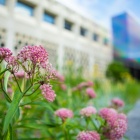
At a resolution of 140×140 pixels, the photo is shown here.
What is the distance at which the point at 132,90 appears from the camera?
5.53m

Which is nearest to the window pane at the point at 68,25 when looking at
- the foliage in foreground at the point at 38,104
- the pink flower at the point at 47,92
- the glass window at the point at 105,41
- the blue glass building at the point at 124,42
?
the blue glass building at the point at 124,42

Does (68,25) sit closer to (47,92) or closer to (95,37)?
(95,37)

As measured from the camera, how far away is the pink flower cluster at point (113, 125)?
2.24 ft

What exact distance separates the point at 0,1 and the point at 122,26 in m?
8.01

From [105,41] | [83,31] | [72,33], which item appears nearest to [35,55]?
[72,33]

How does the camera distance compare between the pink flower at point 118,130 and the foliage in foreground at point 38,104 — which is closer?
the foliage in foreground at point 38,104

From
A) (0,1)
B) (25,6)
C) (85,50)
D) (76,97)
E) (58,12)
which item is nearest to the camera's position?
(76,97)

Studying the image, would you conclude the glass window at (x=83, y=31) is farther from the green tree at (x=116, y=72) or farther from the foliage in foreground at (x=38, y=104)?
the foliage in foreground at (x=38, y=104)

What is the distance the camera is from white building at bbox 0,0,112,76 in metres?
7.89

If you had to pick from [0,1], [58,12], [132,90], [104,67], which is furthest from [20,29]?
[104,67]

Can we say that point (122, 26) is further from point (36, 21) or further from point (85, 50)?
point (36, 21)

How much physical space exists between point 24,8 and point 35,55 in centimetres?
914

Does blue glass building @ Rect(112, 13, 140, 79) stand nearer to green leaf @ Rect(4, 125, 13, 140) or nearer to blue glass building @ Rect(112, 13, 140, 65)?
blue glass building @ Rect(112, 13, 140, 65)

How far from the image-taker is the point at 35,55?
1.70 ft
